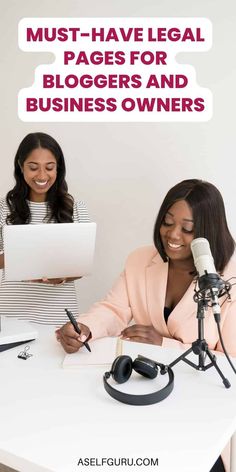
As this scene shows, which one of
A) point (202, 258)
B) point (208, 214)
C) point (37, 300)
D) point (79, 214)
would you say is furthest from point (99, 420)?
point (79, 214)

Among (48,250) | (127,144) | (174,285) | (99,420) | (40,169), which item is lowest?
(99,420)

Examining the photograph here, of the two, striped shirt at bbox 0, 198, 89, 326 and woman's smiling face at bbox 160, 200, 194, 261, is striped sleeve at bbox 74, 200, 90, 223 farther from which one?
woman's smiling face at bbox 160, 200, 194, 261

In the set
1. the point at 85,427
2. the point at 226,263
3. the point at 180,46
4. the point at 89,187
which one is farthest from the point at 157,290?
the point at 180,46

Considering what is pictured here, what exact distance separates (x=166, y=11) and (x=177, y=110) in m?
0.46

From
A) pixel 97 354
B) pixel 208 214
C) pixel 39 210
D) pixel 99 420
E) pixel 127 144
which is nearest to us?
pixel 99 420

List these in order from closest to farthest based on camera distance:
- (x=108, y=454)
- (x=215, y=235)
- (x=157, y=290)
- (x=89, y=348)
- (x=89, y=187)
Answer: (x=108, y=454) < (x=89, y=348) < (x=215, y=235) < (x=157, y=290) < (x=89, y=187)

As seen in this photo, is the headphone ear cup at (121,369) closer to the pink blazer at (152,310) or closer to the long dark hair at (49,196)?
the pink blazer at (152,310)

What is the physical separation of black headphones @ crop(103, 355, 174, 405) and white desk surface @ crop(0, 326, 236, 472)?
0.05 ft

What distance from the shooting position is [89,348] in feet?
4.60

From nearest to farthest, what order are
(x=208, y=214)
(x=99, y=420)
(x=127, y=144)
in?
(x=99, y=420) < (x=208, y=214) < (x=127, y=144)

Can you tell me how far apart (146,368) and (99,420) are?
20 cm

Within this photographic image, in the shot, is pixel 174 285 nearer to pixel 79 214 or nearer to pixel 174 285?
pixel 174 285

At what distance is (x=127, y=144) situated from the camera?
7.66 feet

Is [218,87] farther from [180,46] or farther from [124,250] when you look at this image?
[124,250]
